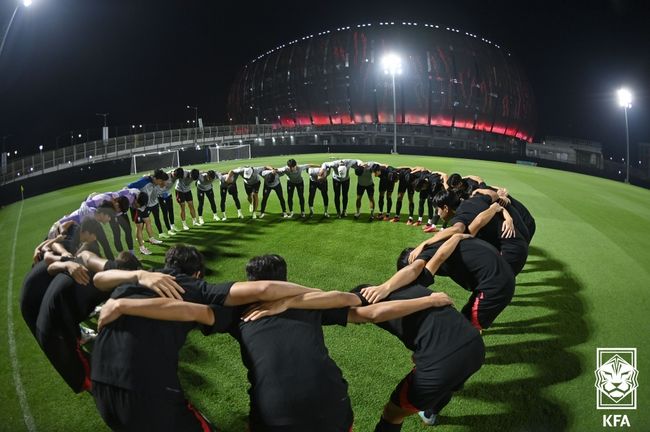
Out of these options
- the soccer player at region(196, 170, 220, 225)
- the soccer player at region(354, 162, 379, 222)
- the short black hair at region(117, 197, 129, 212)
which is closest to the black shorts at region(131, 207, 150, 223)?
the short black hair at region(117, 197, 129, 212)

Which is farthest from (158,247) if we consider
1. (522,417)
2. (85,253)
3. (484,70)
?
(484,70)

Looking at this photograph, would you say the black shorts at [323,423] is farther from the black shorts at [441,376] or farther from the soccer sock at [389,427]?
the soccer sock at [389,427]

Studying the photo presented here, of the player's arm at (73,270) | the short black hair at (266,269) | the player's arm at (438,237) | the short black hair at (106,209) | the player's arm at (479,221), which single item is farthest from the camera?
the short black hair at (106,209)

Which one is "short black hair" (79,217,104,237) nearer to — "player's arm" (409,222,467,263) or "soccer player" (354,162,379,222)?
"player's arm" (409,222,467,263)

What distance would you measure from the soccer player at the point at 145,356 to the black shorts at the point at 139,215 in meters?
8.06

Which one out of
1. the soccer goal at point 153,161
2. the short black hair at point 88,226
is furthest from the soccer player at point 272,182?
the soccer goal at point 153,161

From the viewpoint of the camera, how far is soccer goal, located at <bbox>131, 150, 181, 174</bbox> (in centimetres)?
2690

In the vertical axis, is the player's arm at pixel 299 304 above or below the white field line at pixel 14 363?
above

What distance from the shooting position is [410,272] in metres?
3.62

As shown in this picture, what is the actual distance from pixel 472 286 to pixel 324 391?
116 inches

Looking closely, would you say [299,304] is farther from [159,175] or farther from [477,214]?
[159,175]

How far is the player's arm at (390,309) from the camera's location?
3.15 meters

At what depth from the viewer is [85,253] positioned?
427cm

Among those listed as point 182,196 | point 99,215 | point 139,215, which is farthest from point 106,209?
point 182,196
